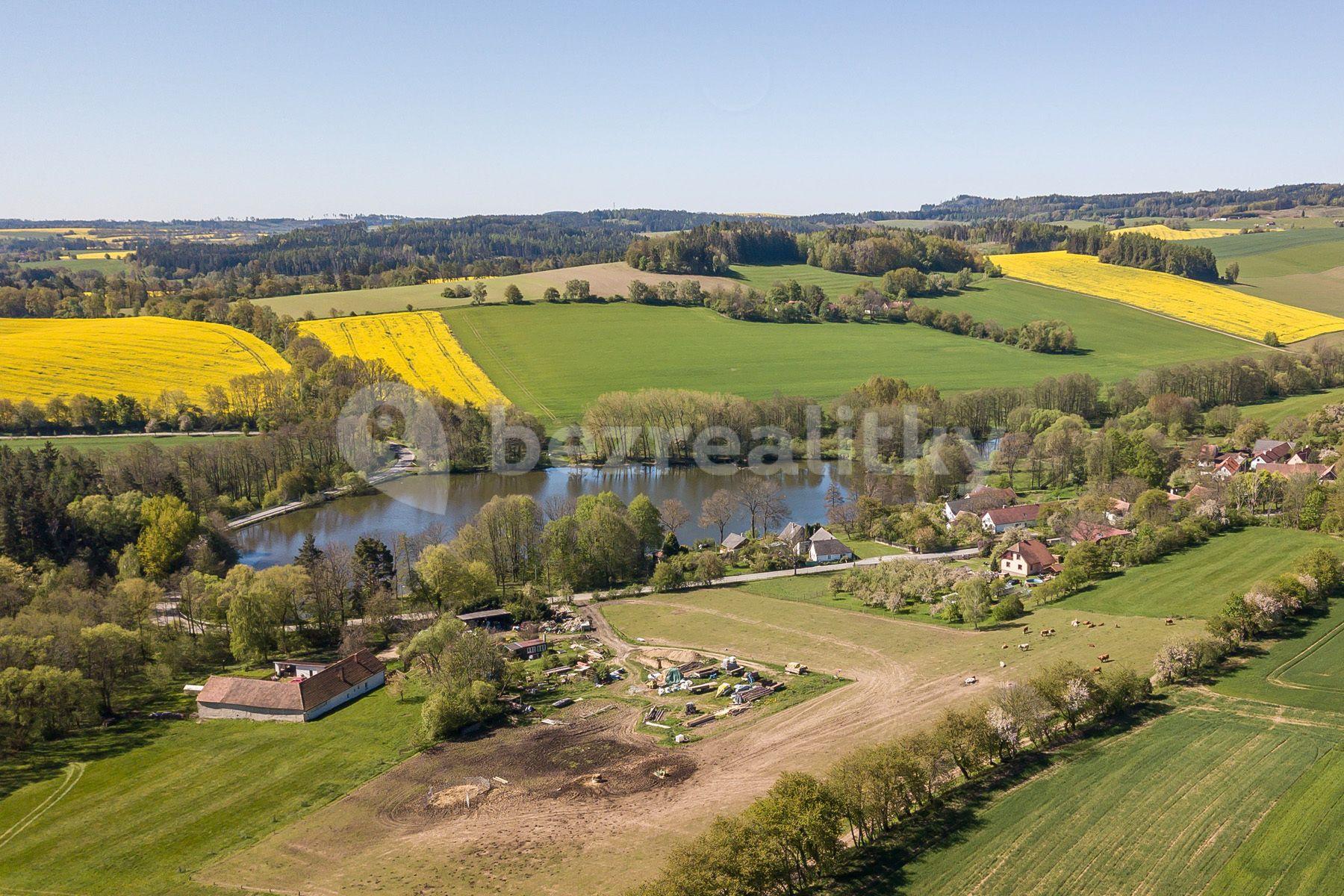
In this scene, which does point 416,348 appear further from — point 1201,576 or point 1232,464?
point 1201,576

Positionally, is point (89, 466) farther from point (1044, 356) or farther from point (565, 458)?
point (1044, 356)

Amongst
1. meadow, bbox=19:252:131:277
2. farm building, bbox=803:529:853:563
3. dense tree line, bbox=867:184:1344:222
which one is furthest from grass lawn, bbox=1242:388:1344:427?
meadow, bbox=19:252:131:277

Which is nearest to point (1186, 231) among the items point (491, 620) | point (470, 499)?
point (470, 499)

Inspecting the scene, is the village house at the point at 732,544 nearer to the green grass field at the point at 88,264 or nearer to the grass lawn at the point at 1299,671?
the grass lawn at the point at 1299,671

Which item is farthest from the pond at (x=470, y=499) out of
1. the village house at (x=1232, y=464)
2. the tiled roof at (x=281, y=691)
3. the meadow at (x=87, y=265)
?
the meadow at (x=87, y=265)

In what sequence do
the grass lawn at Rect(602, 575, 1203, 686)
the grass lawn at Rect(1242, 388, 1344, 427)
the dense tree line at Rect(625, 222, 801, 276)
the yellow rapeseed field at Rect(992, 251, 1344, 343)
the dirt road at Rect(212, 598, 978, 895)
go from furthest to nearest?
the dense tree line at Rect(625, 222, 801, 276) → the yellow rapeseed field at Rect(992, 251, 1344, 343) → the grass lawn at Rect(1242, 388, 1344, 427) → the grass lawn at Rect(602, 575, 1203, 686) → the dirt road at Rect(212, 598, 978, 895)

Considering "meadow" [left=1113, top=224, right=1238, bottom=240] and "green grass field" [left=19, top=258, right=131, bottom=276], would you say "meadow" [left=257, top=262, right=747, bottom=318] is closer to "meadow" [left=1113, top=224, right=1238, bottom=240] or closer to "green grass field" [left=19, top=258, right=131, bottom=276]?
"green grass field" [left=19, top=258, right=131, bottom=276]
